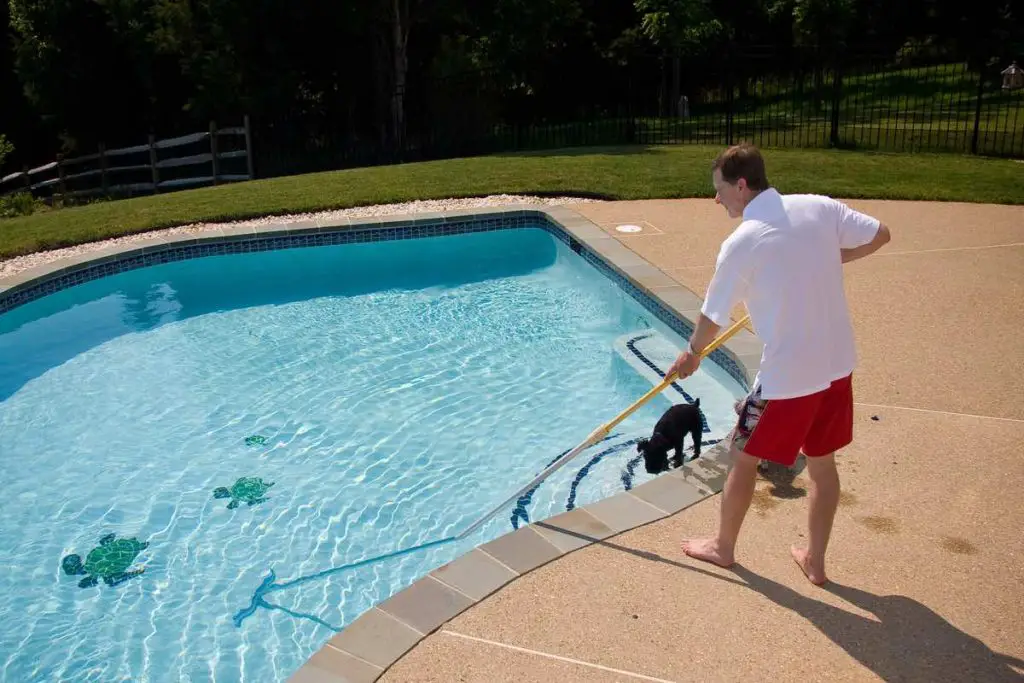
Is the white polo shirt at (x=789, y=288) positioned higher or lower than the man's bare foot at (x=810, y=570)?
higher

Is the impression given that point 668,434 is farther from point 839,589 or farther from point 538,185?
point 538,185

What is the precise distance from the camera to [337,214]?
451 inches

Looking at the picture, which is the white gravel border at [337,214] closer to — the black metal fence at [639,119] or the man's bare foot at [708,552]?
the black metal fence at [639,119]

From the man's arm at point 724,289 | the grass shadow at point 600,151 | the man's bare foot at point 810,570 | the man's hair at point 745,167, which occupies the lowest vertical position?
the man's bare foot at point 810,570

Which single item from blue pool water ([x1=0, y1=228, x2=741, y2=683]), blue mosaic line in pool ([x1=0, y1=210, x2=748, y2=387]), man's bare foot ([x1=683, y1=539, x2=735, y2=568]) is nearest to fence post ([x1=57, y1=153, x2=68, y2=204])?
blue mosaic line in pool ([x1=0, y1=210, x2=748, y2=387])

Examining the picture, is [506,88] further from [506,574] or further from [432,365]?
[506,574]

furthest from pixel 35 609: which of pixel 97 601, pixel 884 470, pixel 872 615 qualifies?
pixel 884 470

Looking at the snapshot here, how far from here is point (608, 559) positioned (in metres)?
4.05

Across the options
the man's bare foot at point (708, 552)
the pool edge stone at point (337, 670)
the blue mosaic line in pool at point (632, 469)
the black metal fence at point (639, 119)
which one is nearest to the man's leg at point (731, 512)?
the man's bare foot at point (708, 552)

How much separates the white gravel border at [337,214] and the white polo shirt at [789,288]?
829cm

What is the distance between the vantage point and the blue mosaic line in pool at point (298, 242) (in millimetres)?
9305

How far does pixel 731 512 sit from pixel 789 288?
3.15 ft

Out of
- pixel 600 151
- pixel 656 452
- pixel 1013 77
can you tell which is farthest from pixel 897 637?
pixel 1013 77

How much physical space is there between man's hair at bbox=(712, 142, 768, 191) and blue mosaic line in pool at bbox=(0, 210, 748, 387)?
208 inches
